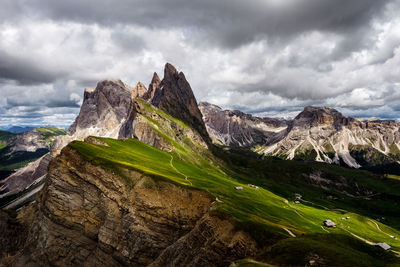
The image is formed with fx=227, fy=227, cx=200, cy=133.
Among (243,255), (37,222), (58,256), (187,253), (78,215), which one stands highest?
(243,255)

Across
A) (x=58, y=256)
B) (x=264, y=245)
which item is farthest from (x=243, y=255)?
(x=58, y=256)

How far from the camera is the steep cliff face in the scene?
62.2m

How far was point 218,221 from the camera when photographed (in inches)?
1848

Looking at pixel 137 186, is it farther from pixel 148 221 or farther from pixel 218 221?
pixel 218 221

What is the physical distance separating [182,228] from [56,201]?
4443 cm

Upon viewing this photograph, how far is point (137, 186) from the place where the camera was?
227ft

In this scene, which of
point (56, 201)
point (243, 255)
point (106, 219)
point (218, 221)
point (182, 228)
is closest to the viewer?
point (243, 255)

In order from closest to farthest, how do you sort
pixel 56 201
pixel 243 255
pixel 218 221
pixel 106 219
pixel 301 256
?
pixel 301 256 < pixel 243 255 < pixel 218 221 < pixel 106 219 < pixel 56 201

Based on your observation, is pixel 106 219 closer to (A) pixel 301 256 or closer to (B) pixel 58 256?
(B) pixel 58 256

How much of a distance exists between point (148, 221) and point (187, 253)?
2039 centimetres

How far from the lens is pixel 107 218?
68875mm

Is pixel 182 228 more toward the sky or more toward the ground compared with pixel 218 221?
more toward the ground

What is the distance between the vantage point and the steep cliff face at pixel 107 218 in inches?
2450

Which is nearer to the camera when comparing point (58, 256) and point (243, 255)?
point (243, 255)
